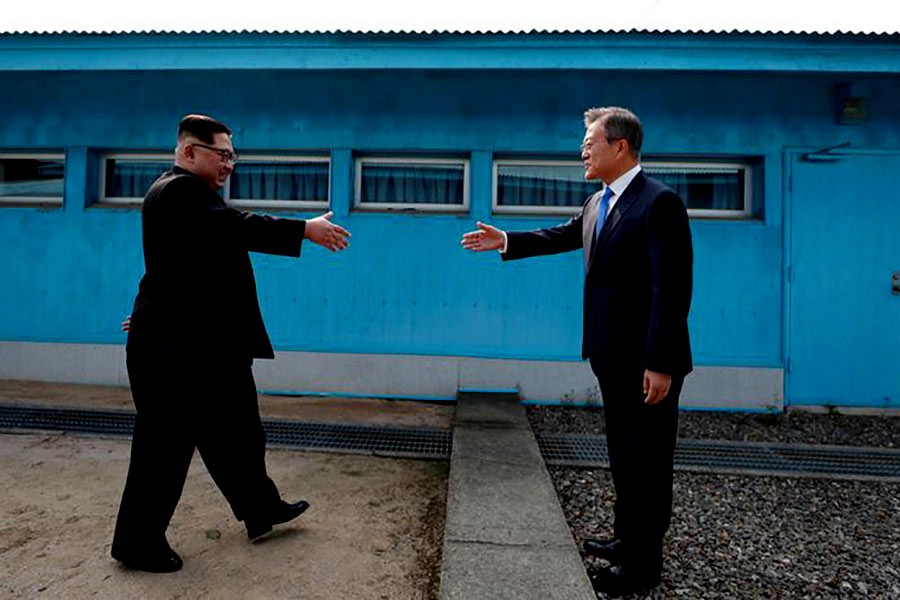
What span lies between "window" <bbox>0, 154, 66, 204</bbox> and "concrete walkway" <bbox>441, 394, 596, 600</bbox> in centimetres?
490

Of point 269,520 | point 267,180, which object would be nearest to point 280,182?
point 267,180

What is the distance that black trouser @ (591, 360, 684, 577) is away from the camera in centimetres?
209

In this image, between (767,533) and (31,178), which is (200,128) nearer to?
(767,533)

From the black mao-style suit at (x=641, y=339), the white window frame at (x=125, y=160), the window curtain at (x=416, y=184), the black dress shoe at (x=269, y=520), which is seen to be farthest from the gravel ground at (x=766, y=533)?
the white window frame at (x=125, y=160)

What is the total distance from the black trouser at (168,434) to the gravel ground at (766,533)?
1.67 metres

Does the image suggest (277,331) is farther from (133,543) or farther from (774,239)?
(774,239)

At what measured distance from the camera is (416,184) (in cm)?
541

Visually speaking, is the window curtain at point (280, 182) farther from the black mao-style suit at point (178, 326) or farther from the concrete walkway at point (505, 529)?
the black mao-style suit at point (178, 326)

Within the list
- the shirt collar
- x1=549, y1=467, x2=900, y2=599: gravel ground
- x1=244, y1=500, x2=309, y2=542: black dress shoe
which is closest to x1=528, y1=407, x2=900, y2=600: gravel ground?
x1=549, y1=467, x2=900, y2=599: gravel ground

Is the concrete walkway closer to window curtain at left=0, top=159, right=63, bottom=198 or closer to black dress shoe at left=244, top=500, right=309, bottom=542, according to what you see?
black dress shoe at left=244, top=500, right=309, bottom=542

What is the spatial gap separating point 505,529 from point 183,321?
161 cm

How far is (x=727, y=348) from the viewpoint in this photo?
16.8 ft

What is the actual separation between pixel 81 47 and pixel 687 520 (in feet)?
19.5

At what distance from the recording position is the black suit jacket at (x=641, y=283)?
6.45 ft
